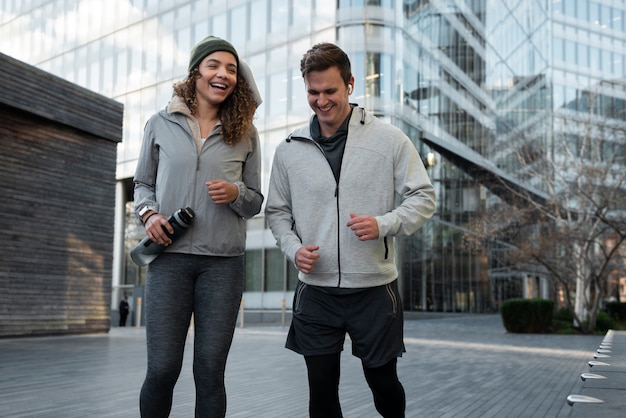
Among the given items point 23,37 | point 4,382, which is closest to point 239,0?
point 23,37

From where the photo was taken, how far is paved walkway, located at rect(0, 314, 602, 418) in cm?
639

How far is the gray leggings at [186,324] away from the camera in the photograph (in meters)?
3.14

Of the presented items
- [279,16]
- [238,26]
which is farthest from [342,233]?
[238,26]

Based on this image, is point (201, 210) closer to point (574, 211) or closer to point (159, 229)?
point (159, 229)

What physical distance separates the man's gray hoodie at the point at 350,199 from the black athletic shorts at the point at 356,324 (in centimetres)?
7

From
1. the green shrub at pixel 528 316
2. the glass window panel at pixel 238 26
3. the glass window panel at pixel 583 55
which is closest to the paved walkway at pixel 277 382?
the green shrub at pixel 528 316

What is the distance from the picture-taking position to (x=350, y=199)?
3.21 metres

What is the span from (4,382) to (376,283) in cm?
633

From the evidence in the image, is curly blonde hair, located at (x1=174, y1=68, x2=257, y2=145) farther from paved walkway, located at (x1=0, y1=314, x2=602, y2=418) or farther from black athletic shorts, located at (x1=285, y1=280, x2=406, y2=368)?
paved walkway, located at (x1=0, y1=314, x2=602, y2=418)

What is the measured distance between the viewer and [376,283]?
3180 mm

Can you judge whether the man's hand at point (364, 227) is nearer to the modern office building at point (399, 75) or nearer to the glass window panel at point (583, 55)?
the modern office building at point (399, 75)

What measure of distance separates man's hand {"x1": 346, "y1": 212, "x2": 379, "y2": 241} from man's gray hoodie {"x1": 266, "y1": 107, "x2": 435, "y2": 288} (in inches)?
A: 3.5

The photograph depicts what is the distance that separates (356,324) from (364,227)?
1.65 feet

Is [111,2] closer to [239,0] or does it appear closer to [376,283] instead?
[239,0]
